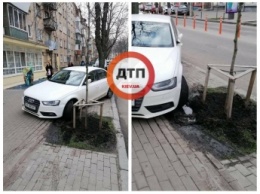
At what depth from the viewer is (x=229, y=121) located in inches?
83.0

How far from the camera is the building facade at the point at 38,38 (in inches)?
70.0

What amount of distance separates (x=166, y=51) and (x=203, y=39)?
Answer: 17.5ft

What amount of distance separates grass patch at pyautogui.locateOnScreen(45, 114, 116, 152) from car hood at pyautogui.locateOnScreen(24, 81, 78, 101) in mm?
363

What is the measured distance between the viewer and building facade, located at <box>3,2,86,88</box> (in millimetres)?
1778

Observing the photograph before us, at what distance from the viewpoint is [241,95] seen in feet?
8.66

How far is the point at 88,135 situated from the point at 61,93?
32.0 inches

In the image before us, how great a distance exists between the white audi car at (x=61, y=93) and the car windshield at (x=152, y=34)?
61cm

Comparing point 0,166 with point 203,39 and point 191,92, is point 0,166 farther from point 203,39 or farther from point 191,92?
point 203,39

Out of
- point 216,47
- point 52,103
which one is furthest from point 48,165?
point 216,47

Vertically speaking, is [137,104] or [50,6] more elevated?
[50,6]

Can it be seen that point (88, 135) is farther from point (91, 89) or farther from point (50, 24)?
point (50, 24)

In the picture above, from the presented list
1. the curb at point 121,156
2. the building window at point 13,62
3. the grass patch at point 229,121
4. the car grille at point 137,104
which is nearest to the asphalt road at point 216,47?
the grass patch at point 229,121

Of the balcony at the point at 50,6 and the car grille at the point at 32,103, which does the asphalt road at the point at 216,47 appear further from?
the car grille at the point at 32,103

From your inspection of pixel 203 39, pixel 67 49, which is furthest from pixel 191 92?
pixel 203 39
